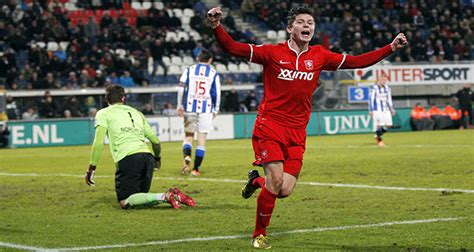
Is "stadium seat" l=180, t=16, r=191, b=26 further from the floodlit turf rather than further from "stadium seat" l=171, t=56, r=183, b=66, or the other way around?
the floodlit turf

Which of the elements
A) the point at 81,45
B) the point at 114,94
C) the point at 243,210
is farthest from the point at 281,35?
the point at 243,210

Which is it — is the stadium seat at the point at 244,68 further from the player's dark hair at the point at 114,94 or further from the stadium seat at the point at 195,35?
the player's dark hair at the point at 114,94

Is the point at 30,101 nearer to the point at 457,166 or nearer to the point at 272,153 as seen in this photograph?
the point at 457,166

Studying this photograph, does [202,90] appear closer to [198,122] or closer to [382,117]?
[198,122]

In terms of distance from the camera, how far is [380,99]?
1086 inches

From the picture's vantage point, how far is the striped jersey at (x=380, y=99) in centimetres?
2750

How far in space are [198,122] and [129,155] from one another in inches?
232

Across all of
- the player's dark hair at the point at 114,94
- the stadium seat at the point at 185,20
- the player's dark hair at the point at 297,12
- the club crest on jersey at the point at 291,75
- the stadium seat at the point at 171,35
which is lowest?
the player's dark hair at the point at 114,94

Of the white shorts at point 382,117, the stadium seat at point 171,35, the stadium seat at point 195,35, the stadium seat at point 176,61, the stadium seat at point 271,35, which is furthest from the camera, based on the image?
the stadium seat at point 271,35

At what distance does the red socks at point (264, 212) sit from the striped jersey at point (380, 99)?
64.5 feet

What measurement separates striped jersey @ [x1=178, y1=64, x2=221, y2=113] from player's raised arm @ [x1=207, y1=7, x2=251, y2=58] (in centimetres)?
896

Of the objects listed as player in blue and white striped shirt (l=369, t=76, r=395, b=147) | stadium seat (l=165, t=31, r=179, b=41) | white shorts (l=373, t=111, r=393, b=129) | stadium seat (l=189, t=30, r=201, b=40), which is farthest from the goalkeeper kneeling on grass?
stadium seat (l=189, t=30, r=201, b=40)

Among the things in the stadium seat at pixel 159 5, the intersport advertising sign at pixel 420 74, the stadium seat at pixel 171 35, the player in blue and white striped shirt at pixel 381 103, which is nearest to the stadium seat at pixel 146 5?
the stadium seat at pixel 159 5

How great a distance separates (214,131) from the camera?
32.7 m
